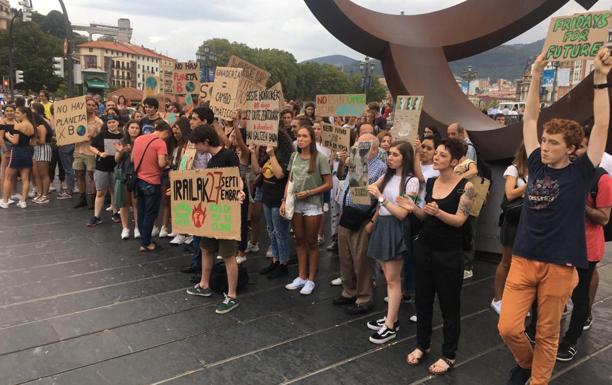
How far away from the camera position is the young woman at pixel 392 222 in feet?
12.6

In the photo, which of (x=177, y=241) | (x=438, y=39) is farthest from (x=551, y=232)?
(x=177, y=241)

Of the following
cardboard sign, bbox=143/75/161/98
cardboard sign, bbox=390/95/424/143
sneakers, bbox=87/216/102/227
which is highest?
cardboard sign, bbox=143/75/161/98

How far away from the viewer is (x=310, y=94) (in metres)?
97.1

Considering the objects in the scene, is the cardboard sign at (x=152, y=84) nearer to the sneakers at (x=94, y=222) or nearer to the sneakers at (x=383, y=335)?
Result: the sneakers at (x=94, y=222)

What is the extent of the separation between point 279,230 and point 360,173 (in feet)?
4.41

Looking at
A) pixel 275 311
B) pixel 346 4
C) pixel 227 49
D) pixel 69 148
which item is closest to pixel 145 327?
pixel 275 311

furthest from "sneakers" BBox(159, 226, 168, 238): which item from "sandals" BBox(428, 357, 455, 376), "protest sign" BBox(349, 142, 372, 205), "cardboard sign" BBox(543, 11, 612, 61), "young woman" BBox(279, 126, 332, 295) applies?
"cardboard sign" BBox(543, 11, 612, 61)

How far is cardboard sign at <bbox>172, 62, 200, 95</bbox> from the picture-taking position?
8.77 metres

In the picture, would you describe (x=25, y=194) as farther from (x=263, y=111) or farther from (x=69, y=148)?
(x=263, y=111)

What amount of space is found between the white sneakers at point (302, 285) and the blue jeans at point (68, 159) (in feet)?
19.5

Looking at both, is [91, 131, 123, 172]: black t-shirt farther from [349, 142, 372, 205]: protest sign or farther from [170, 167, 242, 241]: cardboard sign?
[349, 142, 372, 205]: protest sign

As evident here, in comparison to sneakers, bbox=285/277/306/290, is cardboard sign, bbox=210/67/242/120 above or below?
above

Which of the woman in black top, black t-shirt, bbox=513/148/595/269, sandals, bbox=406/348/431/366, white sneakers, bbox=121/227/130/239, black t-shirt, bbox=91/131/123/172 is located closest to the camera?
black t-shirt, bbox=513/148/595/269

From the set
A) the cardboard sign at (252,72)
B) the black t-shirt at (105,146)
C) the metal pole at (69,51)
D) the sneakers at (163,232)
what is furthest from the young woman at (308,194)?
the metal pole at (69,51)
